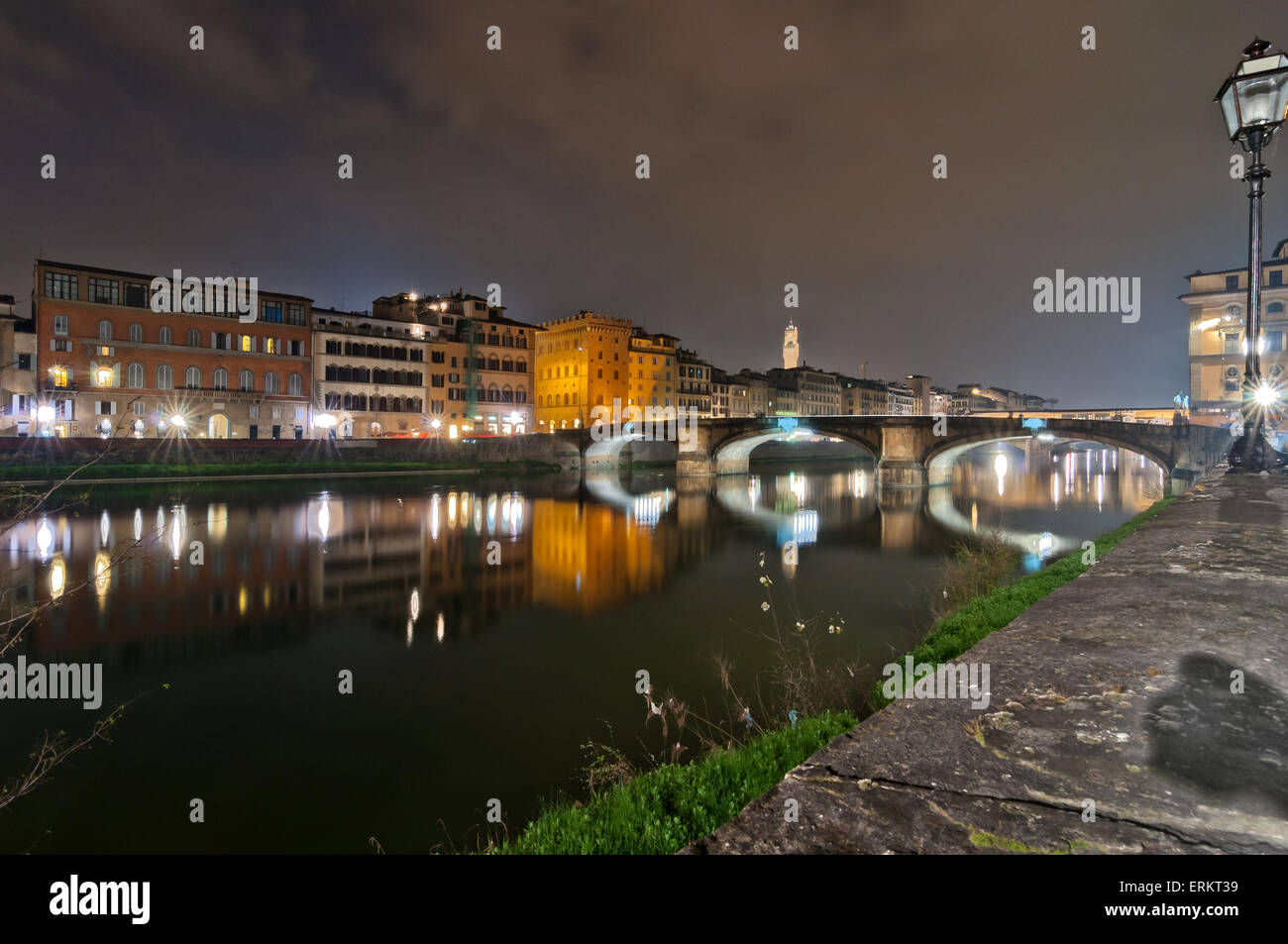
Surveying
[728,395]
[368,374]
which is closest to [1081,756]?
[368,374]

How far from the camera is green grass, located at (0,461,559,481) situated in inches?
1599

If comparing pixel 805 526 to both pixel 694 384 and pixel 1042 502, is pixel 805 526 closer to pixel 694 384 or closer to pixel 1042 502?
pixel 1042 502

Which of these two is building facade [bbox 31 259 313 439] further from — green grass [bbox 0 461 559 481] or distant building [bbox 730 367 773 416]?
distant building [bbox 730 367 773 416]

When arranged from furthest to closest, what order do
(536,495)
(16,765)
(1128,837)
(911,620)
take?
(536,495) < (911,620) < (16,765) < (1128,837)

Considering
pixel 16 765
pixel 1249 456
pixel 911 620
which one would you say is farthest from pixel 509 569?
pixel 1249 456

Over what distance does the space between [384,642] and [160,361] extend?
5567 cm

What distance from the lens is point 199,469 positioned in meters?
48.4

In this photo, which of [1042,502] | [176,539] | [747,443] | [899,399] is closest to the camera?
[176,539]

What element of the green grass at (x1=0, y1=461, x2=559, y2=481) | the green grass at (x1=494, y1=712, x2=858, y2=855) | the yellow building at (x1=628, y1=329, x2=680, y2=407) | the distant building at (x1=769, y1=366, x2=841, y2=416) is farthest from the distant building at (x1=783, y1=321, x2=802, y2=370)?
the green grass at (x1=494, y1=712, x2=858, y2=855)

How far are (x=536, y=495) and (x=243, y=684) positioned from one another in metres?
37.5

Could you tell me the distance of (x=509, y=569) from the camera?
23.2 m

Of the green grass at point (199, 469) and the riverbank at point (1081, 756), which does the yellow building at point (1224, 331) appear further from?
the riverbank at point (1081, 756)

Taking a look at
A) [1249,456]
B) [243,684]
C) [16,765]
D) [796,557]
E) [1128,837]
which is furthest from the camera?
[796,557]
